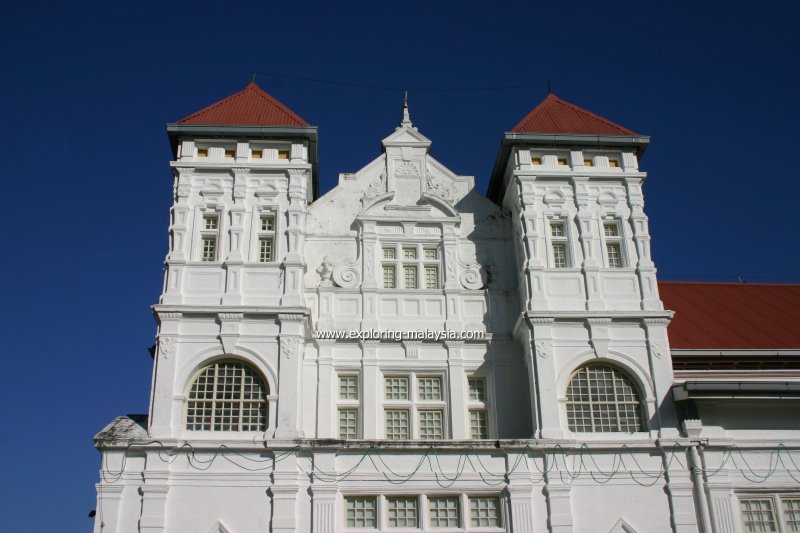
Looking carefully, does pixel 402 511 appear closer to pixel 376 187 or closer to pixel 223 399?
pixel 223 399

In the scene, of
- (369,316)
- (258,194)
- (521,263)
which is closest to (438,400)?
(369,316)

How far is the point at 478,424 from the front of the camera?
85.1 ft

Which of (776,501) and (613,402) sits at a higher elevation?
(613,402)

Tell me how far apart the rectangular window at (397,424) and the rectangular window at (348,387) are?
3.78ft

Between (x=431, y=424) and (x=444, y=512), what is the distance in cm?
289

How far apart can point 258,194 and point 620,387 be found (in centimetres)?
1257

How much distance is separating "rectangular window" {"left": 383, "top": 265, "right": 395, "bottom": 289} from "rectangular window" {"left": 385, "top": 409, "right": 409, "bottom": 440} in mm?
4094

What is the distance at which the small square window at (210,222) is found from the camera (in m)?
27.1

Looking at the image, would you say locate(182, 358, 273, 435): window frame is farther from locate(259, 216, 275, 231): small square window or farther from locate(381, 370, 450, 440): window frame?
locate(259, 216, 275, 231): small square window

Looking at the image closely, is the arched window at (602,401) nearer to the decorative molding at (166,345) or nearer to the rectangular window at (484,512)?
the rectangular window at (484,512)

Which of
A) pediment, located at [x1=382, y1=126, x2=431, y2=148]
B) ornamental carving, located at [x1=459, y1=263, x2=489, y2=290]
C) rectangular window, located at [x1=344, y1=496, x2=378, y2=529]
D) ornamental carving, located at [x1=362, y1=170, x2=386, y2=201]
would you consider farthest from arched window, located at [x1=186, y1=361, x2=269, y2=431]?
pediment, located at [x1=382, y1=126, x2=431, y2=148]

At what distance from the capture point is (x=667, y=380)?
82.7ft

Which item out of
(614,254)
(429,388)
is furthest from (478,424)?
(614,254)

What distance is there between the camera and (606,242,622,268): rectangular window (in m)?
27.2
